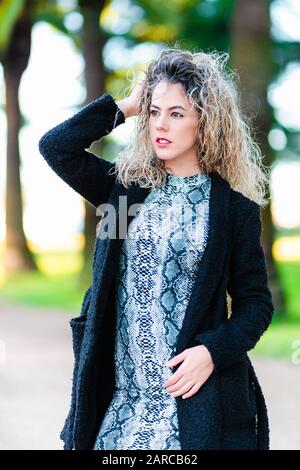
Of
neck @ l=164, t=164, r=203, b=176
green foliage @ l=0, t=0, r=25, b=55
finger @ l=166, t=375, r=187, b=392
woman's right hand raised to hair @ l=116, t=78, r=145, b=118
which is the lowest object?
finger @ l=166, t=375, r=187, b=392

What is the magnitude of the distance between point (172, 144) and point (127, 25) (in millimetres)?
22147

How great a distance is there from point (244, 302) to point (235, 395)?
0.31 metres

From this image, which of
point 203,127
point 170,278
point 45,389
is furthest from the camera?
point 45,389

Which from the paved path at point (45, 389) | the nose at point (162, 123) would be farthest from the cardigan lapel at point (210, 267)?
the paved path at point (45, 389)

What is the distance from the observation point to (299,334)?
10953 millimetres

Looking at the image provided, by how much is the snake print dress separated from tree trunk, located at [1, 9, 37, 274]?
19.4m

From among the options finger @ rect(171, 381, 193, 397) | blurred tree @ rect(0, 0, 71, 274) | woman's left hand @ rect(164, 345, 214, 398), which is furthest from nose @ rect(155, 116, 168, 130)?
blurred tree @ rect(0, 0, 71, 274)

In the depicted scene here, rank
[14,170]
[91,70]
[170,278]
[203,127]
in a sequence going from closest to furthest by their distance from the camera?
[170,278]
[203,127]
[91,70]
[14,170]

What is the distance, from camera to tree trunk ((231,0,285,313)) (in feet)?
39.8

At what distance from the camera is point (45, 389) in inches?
340

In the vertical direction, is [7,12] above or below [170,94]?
Result: above

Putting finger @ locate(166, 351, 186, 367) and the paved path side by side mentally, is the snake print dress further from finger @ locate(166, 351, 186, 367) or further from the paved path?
the paved path

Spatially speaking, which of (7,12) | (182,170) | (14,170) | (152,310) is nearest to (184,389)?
(152,310)

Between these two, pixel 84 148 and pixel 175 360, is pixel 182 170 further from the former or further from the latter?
pixel 175 360
